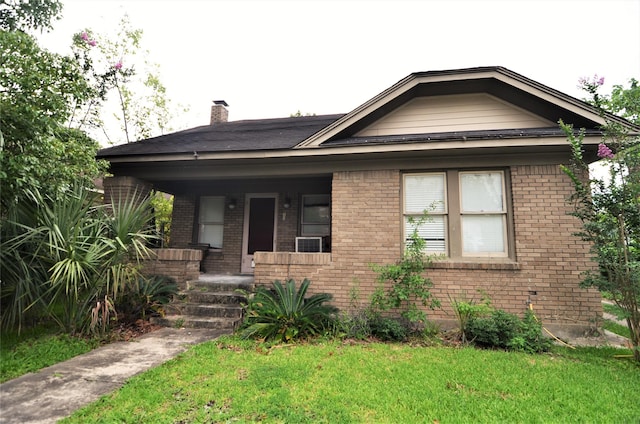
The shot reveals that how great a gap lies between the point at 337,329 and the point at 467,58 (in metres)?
12.6

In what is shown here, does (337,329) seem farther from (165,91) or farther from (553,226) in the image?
(165,91)

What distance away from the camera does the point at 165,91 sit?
1784cm

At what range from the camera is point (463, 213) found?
19.0ft

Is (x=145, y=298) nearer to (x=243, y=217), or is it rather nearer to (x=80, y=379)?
(x=80, y=379)

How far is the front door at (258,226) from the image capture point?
8.98 meters

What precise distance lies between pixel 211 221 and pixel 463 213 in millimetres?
7063

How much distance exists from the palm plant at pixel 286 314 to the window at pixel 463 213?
2249mm

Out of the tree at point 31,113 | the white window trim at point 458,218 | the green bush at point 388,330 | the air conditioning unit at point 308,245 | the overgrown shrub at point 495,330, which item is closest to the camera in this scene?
the tree at point 31,113

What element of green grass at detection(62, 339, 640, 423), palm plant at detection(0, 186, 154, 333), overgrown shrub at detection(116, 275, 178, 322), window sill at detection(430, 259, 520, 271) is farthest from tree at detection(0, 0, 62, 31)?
window sill at detection(430, 259, 520, 271)

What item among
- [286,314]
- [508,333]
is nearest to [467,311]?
[508,333]

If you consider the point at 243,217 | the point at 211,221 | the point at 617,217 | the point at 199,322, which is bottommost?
the point at 199,322

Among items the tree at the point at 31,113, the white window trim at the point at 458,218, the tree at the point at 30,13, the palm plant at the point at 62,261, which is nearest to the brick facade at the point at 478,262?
the white window trim at the point at 458,218

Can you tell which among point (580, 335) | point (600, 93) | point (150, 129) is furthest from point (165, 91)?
point (580, 335)

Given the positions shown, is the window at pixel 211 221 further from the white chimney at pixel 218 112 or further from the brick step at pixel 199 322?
the white chimney at pixel 218 112
